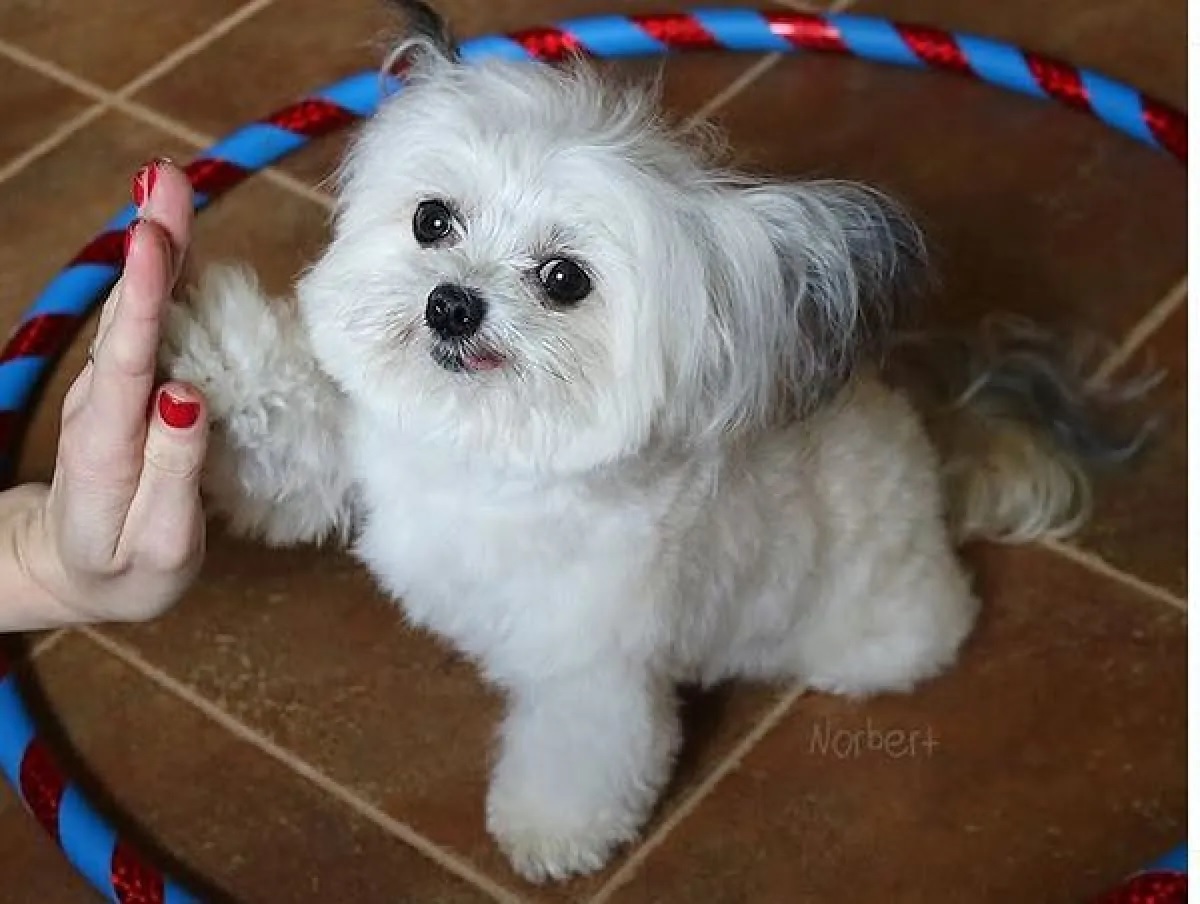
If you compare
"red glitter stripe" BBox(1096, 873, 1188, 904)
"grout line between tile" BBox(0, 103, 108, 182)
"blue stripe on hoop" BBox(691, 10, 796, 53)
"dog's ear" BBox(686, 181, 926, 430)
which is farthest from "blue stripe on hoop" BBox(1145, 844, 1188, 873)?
"grout line between tile" BBox(0, 103, 108, 182)

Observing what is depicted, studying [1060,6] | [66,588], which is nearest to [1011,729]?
[66,588]

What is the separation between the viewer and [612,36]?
2.25 meters

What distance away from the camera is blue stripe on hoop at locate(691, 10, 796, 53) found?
228 cm

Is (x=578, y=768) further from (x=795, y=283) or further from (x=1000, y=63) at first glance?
(x=1000, y=63)

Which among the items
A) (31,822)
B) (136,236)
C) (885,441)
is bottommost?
(31,822)

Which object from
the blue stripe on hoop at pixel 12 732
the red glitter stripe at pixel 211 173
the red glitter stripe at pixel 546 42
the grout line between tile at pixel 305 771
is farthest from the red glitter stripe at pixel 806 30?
the blue stripe on hoop at pixel 12 732

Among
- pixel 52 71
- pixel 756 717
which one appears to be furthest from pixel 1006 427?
pixel 52 71

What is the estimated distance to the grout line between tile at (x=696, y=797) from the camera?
1.64 metres

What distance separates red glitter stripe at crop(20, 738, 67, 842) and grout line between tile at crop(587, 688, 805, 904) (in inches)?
17.0

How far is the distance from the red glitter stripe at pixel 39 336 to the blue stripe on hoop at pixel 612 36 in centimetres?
65

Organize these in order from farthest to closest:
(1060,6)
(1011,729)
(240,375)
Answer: (1060,6), (1011,729), (240,375)

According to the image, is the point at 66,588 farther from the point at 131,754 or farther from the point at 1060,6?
the point at 1060,6

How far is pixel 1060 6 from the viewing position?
7.90 feet

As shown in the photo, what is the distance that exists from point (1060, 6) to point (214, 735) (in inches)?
52.9
